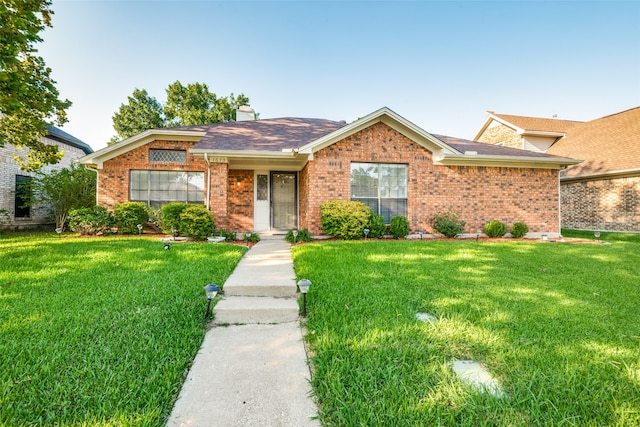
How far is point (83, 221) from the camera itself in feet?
30.0

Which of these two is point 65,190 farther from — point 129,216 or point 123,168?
point 129,216

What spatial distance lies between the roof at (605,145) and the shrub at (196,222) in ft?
53.1

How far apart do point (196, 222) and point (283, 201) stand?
136 inches

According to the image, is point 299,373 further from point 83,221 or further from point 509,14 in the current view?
point 509,14

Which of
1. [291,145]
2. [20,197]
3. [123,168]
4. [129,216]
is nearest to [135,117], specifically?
[20,197]

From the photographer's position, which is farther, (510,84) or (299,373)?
(510,84)

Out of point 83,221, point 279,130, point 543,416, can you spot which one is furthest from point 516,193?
point 83,221

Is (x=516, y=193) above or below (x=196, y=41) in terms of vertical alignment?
below

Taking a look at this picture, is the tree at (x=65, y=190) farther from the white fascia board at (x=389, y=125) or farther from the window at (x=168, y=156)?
the white fascia board at (x=389, y=125)

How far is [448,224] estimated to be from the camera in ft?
29.0

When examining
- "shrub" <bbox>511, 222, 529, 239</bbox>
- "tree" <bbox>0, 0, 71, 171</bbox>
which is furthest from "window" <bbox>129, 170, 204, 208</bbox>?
"shrub" <bbox>511, 222, 529, 239</bbox>

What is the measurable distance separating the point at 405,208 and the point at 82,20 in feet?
41.4

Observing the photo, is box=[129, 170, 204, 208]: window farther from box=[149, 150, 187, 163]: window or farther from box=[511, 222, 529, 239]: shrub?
box=[511, 222, 529, 239]: shrub

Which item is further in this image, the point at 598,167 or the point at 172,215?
the point at 598,167
